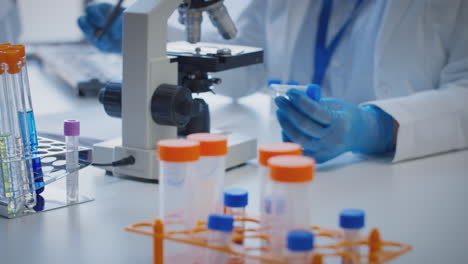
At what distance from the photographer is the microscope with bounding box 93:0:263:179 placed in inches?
46.8

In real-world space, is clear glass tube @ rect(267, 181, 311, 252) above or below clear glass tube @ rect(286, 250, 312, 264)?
above

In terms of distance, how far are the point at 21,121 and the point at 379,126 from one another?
77 centimetres

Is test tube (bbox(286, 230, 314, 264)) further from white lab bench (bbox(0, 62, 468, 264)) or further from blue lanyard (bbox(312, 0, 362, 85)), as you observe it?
blue lanyard (bbox(312, 0, 362, 85))

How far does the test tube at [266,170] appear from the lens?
75 cm

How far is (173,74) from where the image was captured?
4.10 ft

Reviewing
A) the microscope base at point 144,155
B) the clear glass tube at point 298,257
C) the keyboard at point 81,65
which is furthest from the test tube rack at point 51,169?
the keyboard at point 81,65

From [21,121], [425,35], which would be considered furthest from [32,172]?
[425,35]

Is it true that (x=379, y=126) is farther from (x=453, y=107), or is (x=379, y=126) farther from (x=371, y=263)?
(x=371, y=263)

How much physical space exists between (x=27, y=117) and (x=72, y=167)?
0.37 feet

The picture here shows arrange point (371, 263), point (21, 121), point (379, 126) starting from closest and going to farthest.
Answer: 1. point (371, 263)
2. point (21, 121)
3. point (379, 126)

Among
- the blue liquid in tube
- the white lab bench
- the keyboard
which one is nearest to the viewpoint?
the white lab bench

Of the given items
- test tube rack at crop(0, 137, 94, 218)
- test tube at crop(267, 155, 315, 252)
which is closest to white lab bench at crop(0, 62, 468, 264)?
test tube rack at crop(0, 137, 94, 218)

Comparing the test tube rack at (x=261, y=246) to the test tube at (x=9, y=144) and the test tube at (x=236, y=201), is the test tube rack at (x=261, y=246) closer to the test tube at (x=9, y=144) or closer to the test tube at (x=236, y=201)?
the test tube at (x=236, y=201)

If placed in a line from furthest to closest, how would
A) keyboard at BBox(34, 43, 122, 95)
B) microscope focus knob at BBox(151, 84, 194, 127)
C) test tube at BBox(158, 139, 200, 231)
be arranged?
keyboard at BBox(34, 43, 122, 95)
microscope focus knob at BBox(151, 84, 194, 127)
test tube at BBox(158, 139, 200, 231)
